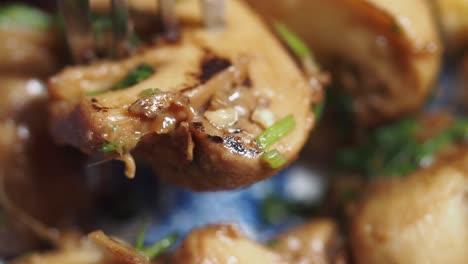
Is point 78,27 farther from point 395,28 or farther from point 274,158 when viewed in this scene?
point 395,28

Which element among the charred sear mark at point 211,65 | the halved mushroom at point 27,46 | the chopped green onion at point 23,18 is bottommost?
the charred sear mark at point 211,65

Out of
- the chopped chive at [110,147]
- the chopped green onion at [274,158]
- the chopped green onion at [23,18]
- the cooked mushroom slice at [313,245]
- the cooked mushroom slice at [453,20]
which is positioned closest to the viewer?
the chopped chive at [110,147]

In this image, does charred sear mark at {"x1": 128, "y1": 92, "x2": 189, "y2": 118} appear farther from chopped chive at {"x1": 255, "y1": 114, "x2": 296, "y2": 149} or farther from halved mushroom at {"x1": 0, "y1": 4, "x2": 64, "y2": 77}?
halved mushroom at {"x1": 0, "y1": 4, "x2": 64, "y2": 77}

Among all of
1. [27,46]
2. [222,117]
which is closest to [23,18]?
[27,46]

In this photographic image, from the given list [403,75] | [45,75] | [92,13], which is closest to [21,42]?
[45,75]

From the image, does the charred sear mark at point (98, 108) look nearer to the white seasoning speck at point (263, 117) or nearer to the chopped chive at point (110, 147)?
the chopped chive at point (110, 147)

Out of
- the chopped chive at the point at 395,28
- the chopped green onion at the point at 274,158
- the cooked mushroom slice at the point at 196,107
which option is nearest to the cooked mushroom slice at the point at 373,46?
the chopped chive at the point at 395,28
